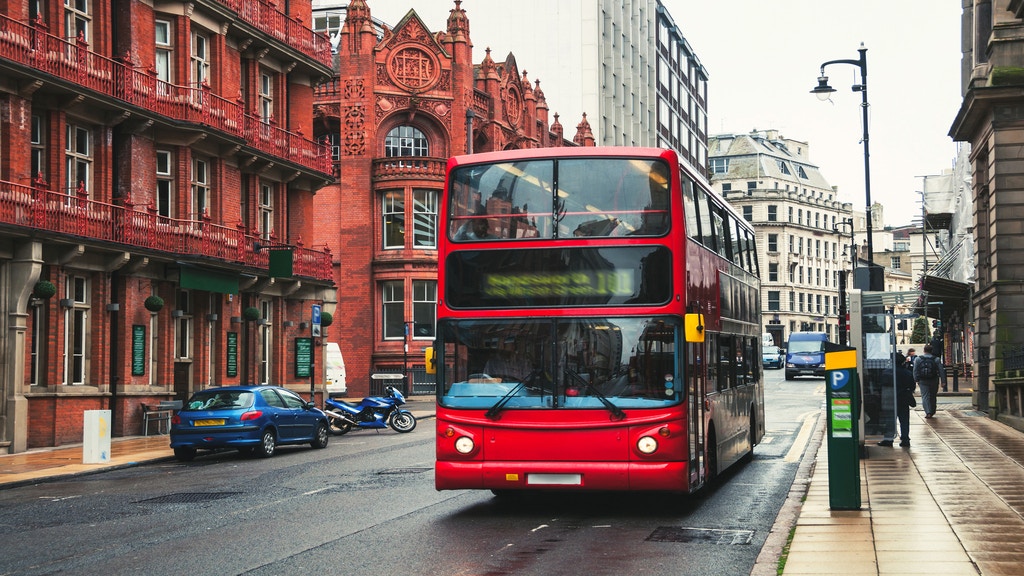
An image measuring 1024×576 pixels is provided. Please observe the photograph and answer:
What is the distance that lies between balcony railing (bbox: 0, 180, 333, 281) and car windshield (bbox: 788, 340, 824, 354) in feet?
99.6

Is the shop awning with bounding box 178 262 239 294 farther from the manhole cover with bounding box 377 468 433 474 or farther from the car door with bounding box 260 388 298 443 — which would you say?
the manhole cover with bounding box 377 468 433 474

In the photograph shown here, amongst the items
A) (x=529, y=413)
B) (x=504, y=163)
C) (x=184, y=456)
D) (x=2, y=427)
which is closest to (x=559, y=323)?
(x=529, y=413)

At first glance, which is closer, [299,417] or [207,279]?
[299,417]

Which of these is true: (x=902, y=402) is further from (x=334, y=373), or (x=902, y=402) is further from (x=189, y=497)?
(x=334, y=373)

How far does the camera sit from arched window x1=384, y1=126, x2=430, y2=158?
53625mm

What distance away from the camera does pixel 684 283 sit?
1297cm

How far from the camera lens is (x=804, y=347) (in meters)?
60.2

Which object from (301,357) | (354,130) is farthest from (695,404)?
(354,130)

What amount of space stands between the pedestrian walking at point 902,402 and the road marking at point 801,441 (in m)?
1.55

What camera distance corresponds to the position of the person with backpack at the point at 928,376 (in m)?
29.0

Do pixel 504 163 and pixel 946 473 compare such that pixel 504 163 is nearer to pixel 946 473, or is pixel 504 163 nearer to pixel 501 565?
pixel 501 565

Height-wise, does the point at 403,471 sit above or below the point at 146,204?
below

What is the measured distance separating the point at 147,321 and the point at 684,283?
2061 cm

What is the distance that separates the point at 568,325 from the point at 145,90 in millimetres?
20612
